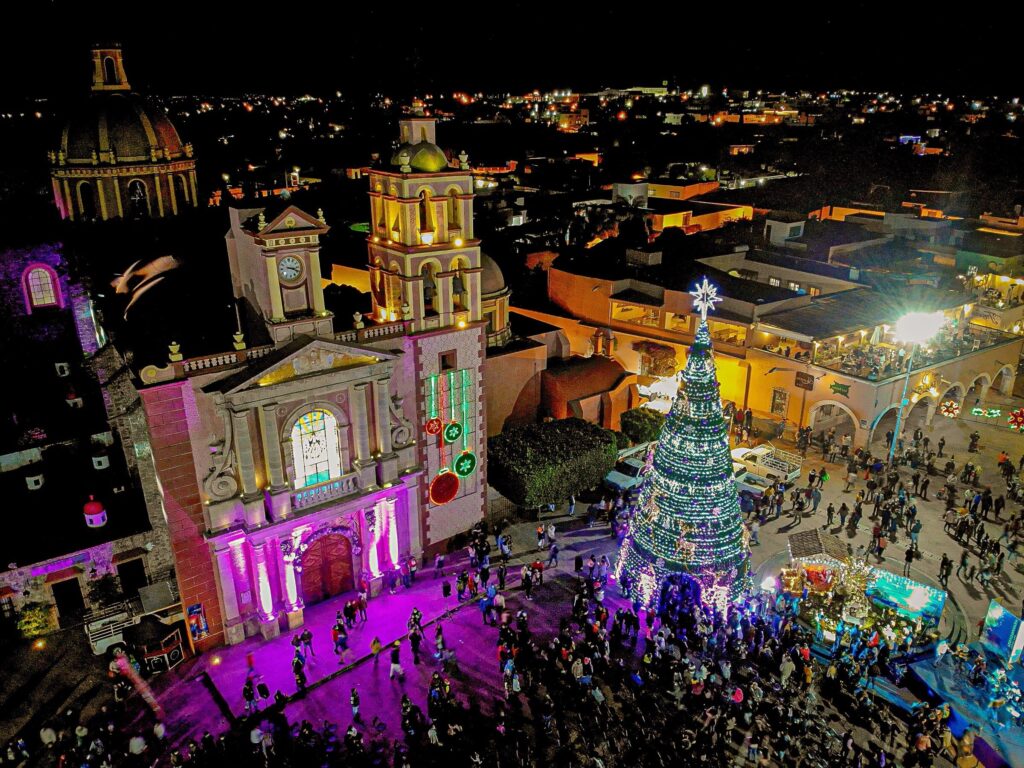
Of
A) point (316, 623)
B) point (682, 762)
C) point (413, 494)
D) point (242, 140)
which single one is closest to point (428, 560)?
point (413, 494)

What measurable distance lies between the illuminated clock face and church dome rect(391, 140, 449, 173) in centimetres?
522

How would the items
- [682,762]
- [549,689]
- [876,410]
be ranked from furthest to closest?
[876,410] → [549,689] → [682,762]

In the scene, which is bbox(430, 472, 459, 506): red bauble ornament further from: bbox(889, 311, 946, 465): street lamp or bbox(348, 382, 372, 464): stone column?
bbox(889, 311, 946, 465): street lamp

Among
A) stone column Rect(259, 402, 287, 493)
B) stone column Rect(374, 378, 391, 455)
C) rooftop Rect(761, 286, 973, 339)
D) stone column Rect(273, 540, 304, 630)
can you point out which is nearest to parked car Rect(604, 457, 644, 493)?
stone column Rect(374, 378, 391, 455)

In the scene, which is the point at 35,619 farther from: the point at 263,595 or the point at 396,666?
the point at 396,666

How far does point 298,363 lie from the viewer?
77.7 feet

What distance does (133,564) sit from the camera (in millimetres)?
26359

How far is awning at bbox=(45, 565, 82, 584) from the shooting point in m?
24.7

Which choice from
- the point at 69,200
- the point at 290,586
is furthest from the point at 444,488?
the point at 69,200

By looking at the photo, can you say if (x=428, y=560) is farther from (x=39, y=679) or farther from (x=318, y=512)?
(x=39, y=679)

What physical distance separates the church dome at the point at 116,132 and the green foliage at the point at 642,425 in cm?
3033

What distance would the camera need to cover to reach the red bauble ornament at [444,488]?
28.6 meters

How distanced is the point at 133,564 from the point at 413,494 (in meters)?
10.0

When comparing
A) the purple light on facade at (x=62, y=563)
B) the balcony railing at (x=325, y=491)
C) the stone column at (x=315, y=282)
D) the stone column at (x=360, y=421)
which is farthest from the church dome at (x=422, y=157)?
the purple light on facade at (x=62, y=563)
